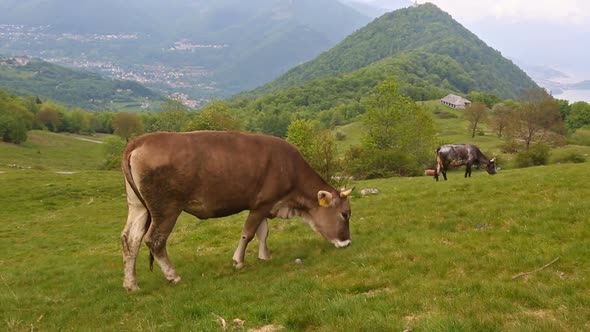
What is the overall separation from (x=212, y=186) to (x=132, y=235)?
2329 millimetres

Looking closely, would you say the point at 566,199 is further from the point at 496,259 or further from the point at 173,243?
the point at 173,243

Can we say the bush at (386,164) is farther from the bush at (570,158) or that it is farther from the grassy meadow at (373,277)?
the grassy meadow at (373,277)

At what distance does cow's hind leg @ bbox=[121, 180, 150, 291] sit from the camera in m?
10.6

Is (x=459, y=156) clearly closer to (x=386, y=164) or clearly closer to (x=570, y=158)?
(x=386, y=164)

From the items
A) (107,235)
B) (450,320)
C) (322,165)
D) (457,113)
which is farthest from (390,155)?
(457,113)

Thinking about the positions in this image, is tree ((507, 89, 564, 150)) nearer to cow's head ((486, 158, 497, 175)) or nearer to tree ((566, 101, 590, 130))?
cow's head ((486, 158, 497, 175))

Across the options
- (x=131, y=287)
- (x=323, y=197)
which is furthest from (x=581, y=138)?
(x=131, y=287)

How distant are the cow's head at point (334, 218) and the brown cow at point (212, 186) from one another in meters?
0.03

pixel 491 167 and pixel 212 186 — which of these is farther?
pixel 491 167

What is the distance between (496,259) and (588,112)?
16681cm

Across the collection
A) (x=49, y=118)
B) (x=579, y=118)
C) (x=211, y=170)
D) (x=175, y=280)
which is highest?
(x=579, y=118)

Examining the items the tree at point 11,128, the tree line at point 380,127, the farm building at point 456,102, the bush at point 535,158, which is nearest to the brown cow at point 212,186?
the tree line at point 380,127

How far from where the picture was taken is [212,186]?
34.0ft

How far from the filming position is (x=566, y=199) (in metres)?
13.9
